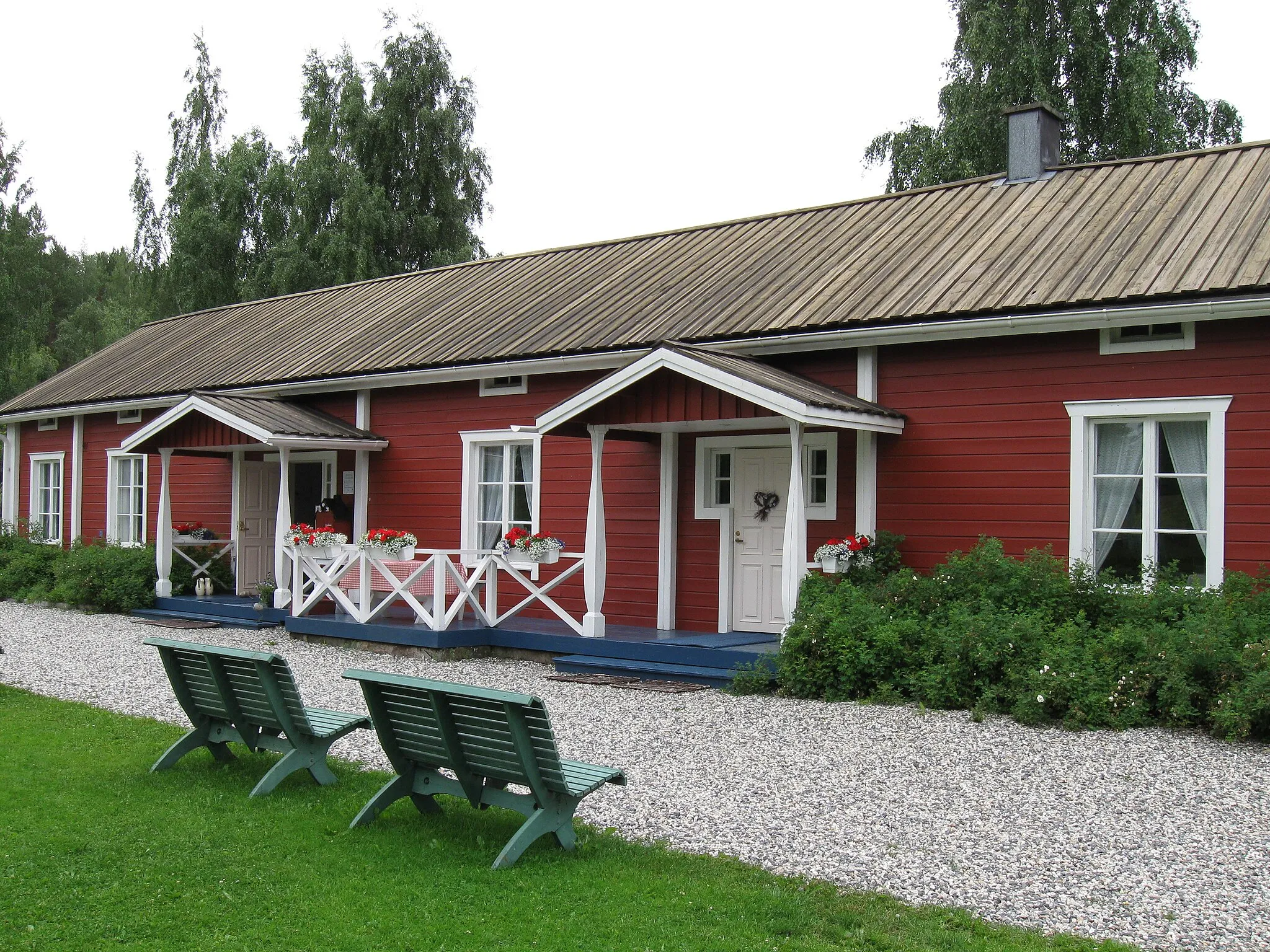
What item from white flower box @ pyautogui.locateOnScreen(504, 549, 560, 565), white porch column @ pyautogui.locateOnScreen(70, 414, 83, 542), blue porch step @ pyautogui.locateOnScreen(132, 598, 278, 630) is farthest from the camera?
white porch column @ pyautogui.locateOnScreen(70, 414, 83, 542)

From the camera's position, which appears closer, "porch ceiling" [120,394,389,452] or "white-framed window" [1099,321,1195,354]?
"white-framed window" [1099,321,1195,354]

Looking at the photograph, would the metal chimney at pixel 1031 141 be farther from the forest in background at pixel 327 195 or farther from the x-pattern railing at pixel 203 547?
the forest in background at pixel 327 195

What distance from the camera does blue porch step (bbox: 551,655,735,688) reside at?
10.2m

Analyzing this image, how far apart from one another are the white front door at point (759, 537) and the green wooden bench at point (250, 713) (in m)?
5.82

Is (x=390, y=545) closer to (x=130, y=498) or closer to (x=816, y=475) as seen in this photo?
(x=816, y=475)

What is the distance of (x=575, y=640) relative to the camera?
11.5 metres

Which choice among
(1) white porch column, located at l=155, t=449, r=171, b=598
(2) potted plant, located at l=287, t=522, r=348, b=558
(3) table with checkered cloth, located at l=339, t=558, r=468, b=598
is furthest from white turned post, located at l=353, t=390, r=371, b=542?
(1) white porch column, located at l=155, t=449, r=171, b=598

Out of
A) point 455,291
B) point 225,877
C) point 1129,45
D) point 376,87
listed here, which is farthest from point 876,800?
point 376,87

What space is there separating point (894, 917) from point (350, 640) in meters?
9.39

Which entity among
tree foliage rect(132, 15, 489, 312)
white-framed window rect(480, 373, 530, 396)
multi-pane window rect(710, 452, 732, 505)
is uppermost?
tree foliage rect(132, 15, 489, 312)

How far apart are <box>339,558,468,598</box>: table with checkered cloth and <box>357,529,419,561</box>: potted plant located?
0.09 meters

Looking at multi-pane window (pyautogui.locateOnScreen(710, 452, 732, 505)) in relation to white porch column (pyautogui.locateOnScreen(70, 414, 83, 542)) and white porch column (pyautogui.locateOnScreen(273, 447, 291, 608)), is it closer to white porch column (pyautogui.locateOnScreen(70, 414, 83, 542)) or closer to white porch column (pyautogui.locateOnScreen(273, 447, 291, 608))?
white porch column (pyautogui.locateOnScreen(273, 447, 291, 608))

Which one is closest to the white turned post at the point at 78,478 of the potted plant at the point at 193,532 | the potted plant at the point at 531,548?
the potted plant at the point at 193,532

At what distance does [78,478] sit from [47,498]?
158cm
